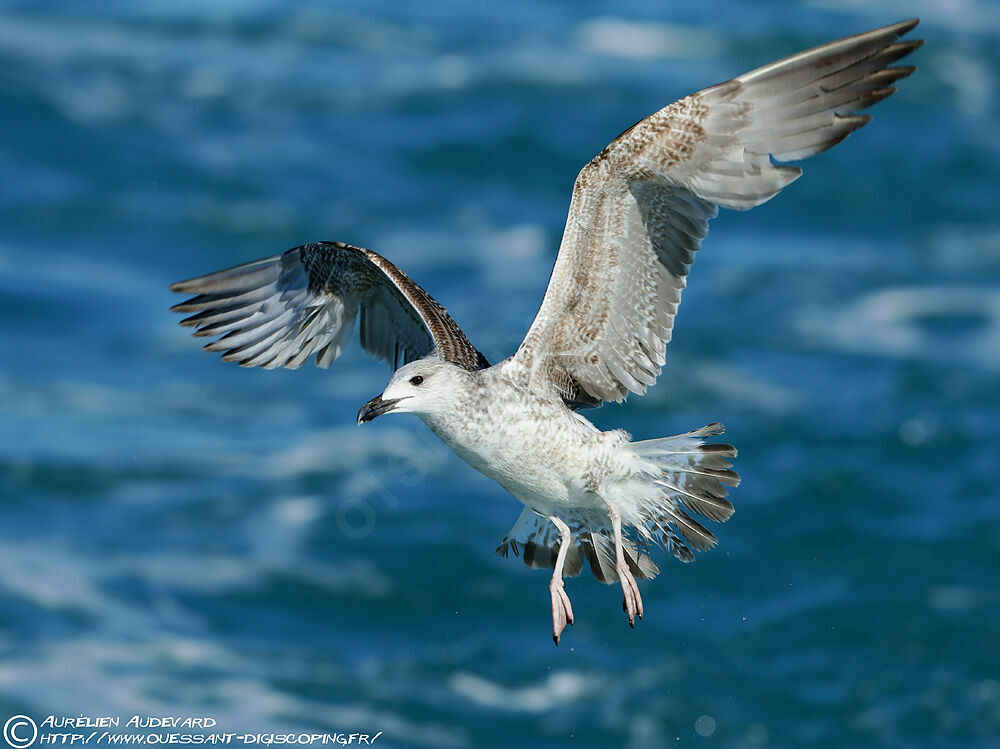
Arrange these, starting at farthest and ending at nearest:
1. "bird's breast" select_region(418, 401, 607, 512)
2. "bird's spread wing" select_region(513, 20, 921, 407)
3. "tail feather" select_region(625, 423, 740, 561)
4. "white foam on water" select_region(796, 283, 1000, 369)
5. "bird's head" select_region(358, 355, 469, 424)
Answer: "white foam on water" select_region(796, 283, 1000, 369)
"tail feather" select_region(625, 423, 740, 561)
"bird's breast" select_region(418, 401, 607, 512)
"bird's head" select_region(358, 355, 469, 424)
"bird's spread wing" select_region(513, 20, 921, 407)

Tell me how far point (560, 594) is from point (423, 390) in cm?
173

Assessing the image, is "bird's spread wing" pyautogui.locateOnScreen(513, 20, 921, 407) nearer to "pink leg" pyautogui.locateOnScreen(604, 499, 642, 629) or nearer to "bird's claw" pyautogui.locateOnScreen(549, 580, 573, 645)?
"pink leg" pyautogui.locateOnScreen(604, 499, 642, 629)

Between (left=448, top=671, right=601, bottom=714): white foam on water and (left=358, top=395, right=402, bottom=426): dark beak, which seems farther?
(left=448, top=671, right=601, bottom=714): white foam on water

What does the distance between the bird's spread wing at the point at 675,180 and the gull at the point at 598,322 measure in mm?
11

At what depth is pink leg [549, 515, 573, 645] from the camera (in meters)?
8.54

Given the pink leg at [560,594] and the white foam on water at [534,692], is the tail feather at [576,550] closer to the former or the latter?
the pink leg at [560,594]

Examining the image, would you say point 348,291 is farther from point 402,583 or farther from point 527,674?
point 402,583

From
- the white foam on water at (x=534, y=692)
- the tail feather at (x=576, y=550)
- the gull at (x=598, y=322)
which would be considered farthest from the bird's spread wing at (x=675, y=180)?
the white foam on water at (x=534, y=692)

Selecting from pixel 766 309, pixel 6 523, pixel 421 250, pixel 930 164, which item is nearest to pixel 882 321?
pixel 766 309

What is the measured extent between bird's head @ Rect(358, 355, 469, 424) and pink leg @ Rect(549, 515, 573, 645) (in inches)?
55.7

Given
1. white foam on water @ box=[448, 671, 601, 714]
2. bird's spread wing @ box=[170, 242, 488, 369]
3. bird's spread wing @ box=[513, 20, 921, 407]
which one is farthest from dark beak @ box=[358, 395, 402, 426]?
white foam on water @ box=[448, 671, 601, 714]

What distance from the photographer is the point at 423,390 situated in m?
7.83

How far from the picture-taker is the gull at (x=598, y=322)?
305 inches

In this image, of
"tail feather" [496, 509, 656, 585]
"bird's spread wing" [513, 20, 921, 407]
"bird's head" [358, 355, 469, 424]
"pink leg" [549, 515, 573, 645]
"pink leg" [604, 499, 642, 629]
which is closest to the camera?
"bird's spread wing" [513, 20, 921, 407]
